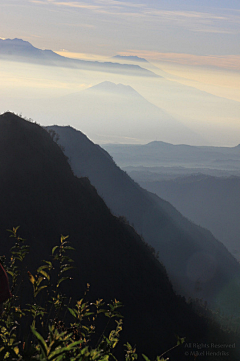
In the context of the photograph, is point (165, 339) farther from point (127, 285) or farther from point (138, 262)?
point (138, 262)

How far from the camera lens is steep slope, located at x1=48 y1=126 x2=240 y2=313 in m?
121

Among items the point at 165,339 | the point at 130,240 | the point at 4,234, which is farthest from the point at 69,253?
the point at 130,240

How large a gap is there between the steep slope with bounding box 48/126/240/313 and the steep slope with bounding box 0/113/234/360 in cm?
6095

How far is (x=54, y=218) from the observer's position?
150ft

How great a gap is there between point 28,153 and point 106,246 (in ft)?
61.3

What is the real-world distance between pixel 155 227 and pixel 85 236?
84159 mm

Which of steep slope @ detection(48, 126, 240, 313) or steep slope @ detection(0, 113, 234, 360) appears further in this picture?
steep slope @ detection(48, 126, 240, 313)

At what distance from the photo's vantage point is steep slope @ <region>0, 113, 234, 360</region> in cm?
3975

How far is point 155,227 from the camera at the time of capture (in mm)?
130000

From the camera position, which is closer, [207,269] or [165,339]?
[165,339]

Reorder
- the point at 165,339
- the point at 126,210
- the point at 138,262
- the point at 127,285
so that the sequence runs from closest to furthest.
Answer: the point at 165,339 → the point at 127,285 → the point at 138,262 → the point at 126,210

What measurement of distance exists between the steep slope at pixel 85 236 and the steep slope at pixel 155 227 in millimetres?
60953

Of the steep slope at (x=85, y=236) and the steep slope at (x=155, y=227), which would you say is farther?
the steep slope at (x=155, y=227)

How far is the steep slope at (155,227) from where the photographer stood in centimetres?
12138
